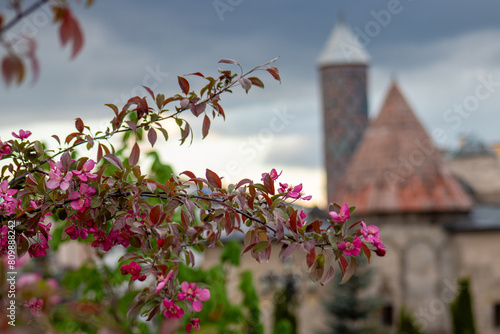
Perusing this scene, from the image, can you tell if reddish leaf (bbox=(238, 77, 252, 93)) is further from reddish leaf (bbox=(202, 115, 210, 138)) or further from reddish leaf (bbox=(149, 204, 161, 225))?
reddish leaf (bbox=(149, 204, 161, 225))

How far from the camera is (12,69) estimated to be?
4.12ft

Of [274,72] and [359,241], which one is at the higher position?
[274,72]

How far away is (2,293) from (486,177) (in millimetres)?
24867

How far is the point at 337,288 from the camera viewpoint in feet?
55.7

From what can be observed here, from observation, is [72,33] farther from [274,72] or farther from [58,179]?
[274,72]

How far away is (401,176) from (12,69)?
1874cm

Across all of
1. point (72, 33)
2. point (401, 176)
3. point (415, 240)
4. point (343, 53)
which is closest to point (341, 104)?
point (343, 53)

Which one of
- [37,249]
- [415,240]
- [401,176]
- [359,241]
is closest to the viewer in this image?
[359,241]

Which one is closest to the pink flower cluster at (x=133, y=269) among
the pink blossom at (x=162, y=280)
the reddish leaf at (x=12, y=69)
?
the pink blossom at (x=162, y=280)

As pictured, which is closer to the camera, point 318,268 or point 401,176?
point 318,268

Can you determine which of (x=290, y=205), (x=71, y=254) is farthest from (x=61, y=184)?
(x=71, y=254)

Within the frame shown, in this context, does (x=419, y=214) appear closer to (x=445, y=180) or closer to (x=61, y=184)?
(x=445, y=180)

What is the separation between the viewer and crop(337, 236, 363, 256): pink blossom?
82.2 inches

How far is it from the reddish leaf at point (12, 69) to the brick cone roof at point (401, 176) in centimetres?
1811
